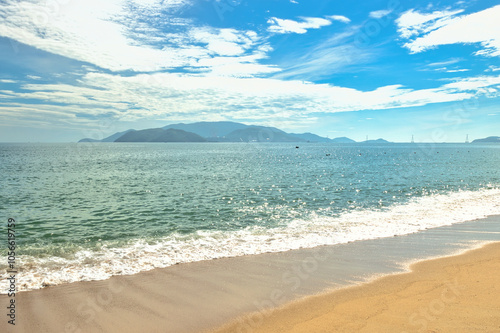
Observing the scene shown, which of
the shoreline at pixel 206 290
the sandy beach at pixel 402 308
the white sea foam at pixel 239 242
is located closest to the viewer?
the sandy beach at pixel 402 308

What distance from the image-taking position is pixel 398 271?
39.0 ft

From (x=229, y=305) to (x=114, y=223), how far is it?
1521 centimetres

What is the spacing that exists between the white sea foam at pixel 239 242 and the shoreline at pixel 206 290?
95cm

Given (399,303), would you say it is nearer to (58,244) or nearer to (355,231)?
(355,231)

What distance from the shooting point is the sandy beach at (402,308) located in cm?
773

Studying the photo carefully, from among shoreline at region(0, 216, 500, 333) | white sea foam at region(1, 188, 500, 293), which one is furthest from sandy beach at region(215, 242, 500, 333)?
white sea foam at region(1, 188, 500, 293)

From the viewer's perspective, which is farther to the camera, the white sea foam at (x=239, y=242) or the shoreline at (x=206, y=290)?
the white sea foam at (x=239, y=242)

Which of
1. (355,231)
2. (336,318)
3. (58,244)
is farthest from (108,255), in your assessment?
(355,231)

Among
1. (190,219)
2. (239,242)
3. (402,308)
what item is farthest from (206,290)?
(190,219)

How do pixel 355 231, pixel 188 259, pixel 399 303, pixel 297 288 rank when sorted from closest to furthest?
pixel 399 303 → pixel 297 288 → pixel 188 259 → pixel 355 231

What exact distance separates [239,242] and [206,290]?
627cm

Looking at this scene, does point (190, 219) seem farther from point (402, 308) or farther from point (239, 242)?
point (402, 308)

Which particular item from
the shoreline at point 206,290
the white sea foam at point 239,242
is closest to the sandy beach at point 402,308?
the shoreline at point 206,290

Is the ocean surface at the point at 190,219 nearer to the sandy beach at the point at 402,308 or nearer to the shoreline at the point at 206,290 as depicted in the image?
the shoreline at the point at 206,290
